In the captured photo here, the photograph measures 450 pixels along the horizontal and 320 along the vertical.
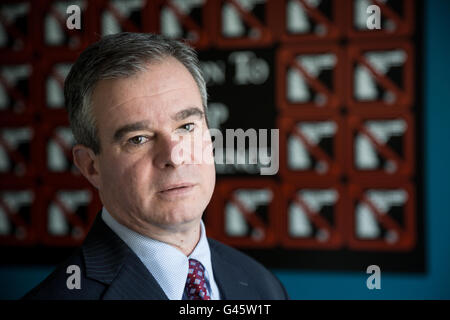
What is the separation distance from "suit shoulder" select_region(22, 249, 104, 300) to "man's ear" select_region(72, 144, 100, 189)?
12cm

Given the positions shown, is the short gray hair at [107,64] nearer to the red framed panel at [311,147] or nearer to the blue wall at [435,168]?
the red framed panel at [311,147]

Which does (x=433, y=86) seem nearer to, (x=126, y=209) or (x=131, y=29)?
(x=131, y=29)

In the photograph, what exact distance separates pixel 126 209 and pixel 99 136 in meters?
0.12

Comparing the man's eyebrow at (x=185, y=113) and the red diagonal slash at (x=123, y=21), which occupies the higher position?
the red diagonal slash at (x=123, y=21)

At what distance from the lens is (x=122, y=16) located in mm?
1830

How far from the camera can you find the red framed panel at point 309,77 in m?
1.72

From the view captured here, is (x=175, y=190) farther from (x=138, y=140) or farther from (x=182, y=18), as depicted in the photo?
(x=182, y=18)

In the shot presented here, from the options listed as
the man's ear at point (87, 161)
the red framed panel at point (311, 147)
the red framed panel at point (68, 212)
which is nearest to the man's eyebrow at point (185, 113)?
the man's ear at point (87, 161)

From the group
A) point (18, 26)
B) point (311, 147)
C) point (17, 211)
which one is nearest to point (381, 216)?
point (311, 147)

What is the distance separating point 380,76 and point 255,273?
115cm

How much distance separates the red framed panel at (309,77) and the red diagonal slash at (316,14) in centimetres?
10

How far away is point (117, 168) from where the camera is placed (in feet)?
2.11

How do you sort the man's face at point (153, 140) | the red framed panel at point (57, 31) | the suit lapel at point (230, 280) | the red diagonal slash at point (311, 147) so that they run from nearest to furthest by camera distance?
the man's face at point (153, 140) → the suit lapel at point (230, 280) → the red diagonal slash at point (311, 147) → the red framed panel at point (57, 31)
